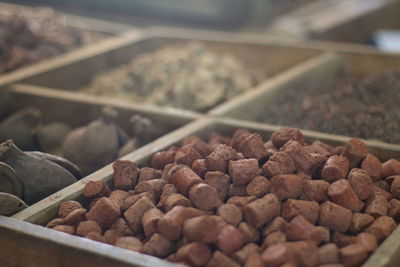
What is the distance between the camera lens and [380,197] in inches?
51.5

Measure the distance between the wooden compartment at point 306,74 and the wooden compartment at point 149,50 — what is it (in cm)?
12

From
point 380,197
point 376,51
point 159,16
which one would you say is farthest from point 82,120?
point 159,16

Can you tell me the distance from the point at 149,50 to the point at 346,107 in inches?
50.3

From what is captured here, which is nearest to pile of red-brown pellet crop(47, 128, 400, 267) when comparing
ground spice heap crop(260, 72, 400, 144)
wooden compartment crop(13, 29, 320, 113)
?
ground spice heap crop(260, 72, 400, 144)

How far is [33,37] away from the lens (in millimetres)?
2918

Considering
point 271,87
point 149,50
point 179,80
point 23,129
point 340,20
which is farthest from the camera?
point 340,20

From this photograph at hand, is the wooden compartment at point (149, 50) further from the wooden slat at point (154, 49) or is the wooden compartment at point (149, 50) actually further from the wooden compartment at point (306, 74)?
the wooden compartment at point (306, 74)

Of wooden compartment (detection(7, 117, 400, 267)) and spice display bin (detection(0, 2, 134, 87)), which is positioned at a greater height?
spice display bin (detection(0, 2, 134, 87))

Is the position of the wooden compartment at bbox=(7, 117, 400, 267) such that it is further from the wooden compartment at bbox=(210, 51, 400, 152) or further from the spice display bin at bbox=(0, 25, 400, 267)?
the wooden compartment at bbox=(210, 51, 400, 152)

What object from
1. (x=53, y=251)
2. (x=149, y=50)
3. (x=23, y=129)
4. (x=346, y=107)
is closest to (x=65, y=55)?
(x=149, y=50)

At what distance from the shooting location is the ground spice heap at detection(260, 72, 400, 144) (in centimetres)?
191

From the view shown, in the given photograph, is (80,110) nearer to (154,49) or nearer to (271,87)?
(271,87)

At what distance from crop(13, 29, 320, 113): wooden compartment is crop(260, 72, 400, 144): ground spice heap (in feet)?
1.19

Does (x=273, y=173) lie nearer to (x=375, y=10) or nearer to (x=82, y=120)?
(x=82, y=120)
